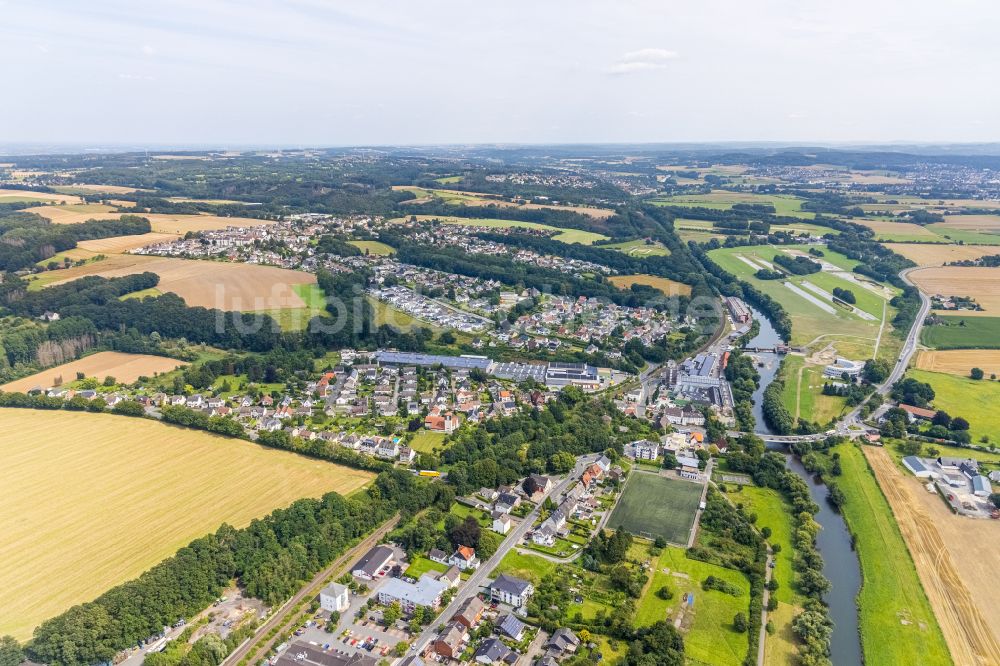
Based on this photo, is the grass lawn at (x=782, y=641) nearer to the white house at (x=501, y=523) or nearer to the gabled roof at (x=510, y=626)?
the gabled roof at (x=510, y=626)

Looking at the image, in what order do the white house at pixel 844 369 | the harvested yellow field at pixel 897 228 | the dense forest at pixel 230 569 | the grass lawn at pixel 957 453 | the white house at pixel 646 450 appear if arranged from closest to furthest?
the dense forest at pixel 230 569
the grass lawn at pixel 957 453
the white house at pixel 646 450
the white house at pixel 844 369
the harvested yellow field at pixel 897 228

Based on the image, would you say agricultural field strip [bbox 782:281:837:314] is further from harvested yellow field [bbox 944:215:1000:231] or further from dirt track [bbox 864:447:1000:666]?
harvested yellow field [bbox 944:215:1000:231]

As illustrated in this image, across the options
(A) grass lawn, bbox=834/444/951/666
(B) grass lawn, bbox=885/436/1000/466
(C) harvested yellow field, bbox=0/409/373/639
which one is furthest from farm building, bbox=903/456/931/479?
(C) harvested yellow field, bbox=0/409/373/639

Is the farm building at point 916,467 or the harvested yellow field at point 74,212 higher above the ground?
the harvested yellow field at point 74,212

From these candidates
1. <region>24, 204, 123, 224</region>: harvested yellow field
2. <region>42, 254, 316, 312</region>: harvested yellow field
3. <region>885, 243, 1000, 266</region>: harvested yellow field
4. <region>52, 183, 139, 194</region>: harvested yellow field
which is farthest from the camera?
<region>52, 183, 139, 194</region>: harvested yellow field

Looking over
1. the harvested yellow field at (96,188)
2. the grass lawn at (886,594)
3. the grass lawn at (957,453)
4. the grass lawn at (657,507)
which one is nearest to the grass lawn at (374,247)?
the grass lawn at (657,507)

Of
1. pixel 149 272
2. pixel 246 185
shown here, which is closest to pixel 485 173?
pixel 246 185
